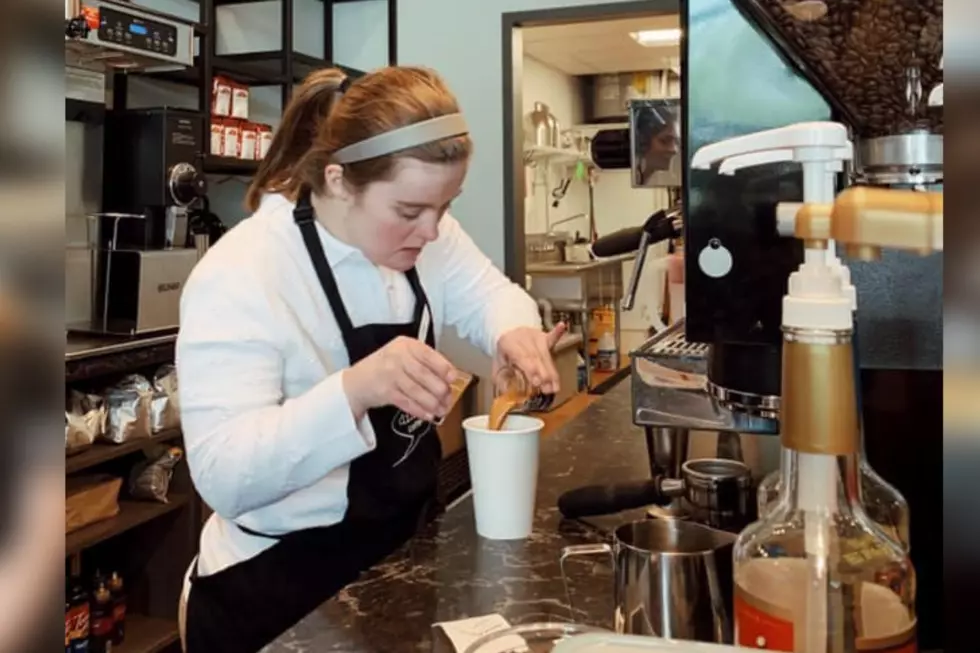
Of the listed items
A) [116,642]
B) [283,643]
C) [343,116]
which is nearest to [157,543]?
[116,642]

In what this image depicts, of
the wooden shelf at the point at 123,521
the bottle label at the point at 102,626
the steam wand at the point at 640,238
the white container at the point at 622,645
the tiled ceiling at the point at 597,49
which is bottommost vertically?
the bottle label at the point at 102,626

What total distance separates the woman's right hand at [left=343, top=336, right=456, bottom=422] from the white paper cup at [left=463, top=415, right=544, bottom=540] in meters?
0.07

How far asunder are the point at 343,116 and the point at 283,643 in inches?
30.3

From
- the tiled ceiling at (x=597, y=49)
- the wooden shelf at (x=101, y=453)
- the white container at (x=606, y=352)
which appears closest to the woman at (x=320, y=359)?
the wooden shelf at (x=101, y=453)

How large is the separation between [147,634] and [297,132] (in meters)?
1.78

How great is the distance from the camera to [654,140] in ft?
4.31

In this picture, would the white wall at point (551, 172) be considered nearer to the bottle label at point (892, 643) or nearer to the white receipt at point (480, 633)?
the white receipt at point (480, 633)

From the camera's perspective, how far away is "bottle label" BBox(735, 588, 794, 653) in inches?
21.1

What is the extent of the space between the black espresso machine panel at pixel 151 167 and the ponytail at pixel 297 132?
4.75 ft

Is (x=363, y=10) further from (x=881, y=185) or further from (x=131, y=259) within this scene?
(x=881, y=185)

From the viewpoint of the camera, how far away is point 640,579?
0.72 meters

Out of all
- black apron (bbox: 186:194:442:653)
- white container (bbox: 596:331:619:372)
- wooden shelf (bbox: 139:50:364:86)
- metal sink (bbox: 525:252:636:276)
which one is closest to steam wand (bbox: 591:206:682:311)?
black apron (bbox: 186:194:442:653)

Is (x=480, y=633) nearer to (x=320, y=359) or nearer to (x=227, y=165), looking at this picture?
(x=320, y=359)

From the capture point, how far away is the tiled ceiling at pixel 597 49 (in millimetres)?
5570
